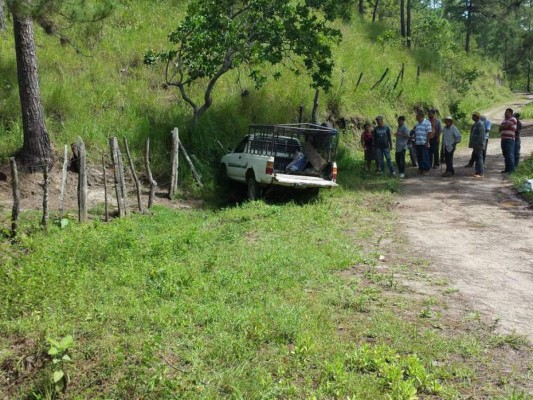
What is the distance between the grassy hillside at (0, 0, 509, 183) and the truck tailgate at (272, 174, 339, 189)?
3422 millimetres

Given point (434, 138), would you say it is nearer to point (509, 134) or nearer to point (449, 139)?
point (449, 139)

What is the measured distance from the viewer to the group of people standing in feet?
44.1

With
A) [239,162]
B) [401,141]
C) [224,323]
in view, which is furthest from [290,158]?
[224,323]

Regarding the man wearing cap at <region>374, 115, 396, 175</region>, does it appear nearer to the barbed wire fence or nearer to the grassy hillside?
the grassy hillside

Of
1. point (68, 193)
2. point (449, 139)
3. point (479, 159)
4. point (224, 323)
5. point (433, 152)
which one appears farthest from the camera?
point (433, 152)

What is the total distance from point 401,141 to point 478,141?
1961 millimetres

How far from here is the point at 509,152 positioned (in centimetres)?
1373

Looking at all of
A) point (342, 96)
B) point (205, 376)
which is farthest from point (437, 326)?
point (342, 96)

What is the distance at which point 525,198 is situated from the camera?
11.3 meters

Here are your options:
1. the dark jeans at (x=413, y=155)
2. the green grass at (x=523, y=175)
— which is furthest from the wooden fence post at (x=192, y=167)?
the green grass at (x=523, y=175)

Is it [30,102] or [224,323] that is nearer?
[224,323]

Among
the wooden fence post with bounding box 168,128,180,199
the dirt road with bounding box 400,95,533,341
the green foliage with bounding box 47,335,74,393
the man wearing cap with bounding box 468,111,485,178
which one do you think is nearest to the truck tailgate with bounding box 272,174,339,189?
the dirt road with bounding box 400,95,533,341

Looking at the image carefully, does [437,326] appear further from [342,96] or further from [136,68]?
[342,96]

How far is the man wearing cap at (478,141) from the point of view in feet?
43.5
